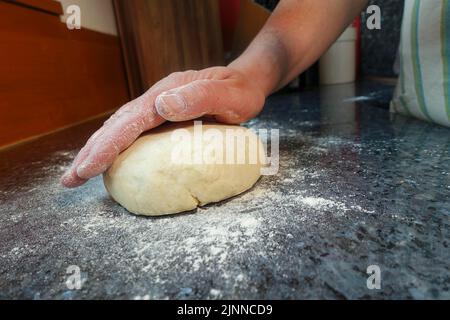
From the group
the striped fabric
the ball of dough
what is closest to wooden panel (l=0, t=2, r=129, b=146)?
the ball of dough

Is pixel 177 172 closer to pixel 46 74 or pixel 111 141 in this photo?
pixel 111 141

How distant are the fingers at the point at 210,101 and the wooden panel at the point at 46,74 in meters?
1.21

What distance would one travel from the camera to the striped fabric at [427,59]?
98cm

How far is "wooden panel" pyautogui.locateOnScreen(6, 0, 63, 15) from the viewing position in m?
1.61

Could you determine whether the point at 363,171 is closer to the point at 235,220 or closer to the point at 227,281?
the point at 235,220

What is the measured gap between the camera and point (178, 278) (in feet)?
1.51

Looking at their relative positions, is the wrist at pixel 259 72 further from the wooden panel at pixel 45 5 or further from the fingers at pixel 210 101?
the wooden panel at pixel 45 5

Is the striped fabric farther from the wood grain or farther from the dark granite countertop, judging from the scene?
the wood grain

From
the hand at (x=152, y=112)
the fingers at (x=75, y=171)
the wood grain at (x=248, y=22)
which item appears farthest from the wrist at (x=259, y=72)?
the wood grain at (x=248, y=22)

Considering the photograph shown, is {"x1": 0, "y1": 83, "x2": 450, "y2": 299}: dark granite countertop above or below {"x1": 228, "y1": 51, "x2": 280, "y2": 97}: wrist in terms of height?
below

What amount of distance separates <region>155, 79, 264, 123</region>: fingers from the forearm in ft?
0.58

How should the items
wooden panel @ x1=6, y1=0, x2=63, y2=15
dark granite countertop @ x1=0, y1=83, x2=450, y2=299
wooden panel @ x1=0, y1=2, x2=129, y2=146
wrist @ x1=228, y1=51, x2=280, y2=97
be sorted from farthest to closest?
wooden panel @ x1=6, y1=0, x2=63, y2=15 < wooden panel @ x1=0, y1=2, x2=129, y2=146 < wrist @ x1=228, y1=51, x2=280, y2=97 < dark granite countertop @ x1=0, y1=83, x2=450, y2=299

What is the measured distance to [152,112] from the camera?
2.26ft

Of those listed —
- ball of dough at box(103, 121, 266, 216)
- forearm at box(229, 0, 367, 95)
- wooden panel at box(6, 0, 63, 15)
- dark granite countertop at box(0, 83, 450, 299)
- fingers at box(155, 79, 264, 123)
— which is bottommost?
dark granite countertop at box(0, 83, 450, 299)
